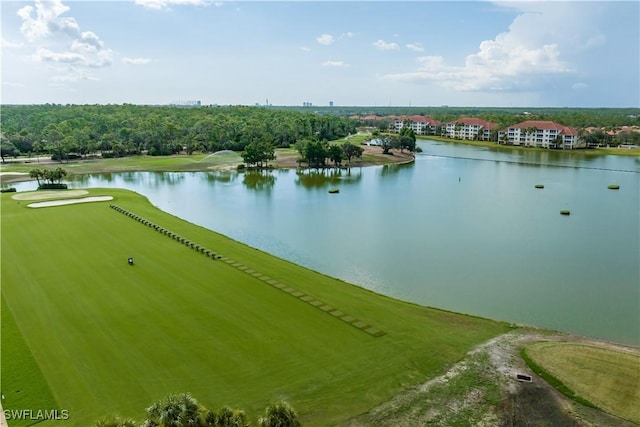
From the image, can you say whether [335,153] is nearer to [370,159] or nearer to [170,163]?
[370,159]

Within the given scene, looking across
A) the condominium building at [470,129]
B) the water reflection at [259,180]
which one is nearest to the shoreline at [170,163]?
the water reflection at [259,180]

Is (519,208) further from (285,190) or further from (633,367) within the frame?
(633,367)

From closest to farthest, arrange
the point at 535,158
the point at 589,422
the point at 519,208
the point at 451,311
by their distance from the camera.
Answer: the point at 589,422
the point at 451,311
the point at 519,208
the point at 535,158

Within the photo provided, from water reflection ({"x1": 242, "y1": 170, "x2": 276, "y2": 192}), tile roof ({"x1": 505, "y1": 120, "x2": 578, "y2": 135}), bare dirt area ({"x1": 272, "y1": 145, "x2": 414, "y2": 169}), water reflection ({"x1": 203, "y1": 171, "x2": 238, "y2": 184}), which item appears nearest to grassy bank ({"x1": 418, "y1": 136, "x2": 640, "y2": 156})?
tile roof ({"x1": 505, "y1": 120, "x2": 578, "y2": 135})

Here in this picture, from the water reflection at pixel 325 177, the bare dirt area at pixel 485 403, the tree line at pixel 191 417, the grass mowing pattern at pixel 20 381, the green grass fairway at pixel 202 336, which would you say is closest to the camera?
the tree line at pixel 191 417

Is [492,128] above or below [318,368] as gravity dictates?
above

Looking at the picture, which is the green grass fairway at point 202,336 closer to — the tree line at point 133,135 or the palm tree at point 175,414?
the palm tree at point 175,414

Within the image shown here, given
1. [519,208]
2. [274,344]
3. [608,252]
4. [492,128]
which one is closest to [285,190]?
[519,208]
